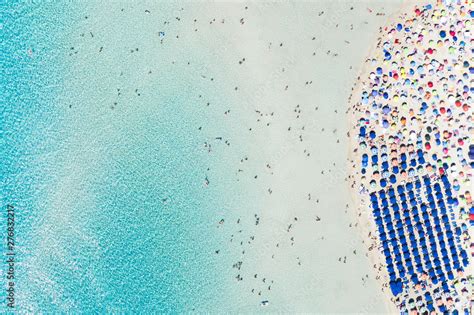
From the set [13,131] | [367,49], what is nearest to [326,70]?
[367,49]

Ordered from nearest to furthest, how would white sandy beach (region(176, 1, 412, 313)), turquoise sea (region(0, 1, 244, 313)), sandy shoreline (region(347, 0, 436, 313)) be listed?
sandy shoreline (region(347, 0, 436, 313))
white sandy beach (region(176, 1, 412, 313))
turquoise sea (region(0, 1, 244, 313))

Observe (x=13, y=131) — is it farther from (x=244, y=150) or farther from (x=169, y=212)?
(x=244, y=150)

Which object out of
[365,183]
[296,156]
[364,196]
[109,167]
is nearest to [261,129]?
[296,156]

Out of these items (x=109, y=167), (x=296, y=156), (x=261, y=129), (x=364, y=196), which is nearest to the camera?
(x=364, y=196)

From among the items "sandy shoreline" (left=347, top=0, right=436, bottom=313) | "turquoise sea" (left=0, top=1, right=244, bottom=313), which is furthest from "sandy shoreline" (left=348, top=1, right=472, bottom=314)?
"turquoise sea" (left=0, top=1, right=244, bottom=313)

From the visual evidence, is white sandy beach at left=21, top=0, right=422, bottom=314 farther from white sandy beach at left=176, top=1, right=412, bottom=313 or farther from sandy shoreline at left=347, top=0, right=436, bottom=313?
sandy shoreline at left=347, top=0, right=436, bottom=313

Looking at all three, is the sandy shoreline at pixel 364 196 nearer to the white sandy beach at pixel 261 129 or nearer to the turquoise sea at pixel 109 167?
Result: the white sandy beach at pixel 261 129

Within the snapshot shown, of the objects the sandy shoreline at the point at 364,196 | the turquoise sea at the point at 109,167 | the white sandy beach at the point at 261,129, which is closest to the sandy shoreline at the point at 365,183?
the sandy shoreline at the point at 364,196

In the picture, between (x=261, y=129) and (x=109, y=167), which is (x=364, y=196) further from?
(x=109, y=167)

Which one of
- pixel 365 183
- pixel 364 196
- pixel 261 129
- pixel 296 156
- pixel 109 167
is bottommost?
pixel 364 196

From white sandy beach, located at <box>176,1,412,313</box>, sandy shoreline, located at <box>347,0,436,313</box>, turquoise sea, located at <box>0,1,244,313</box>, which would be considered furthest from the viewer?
turquoise sea, located at <box>0,1,244,313</box>
